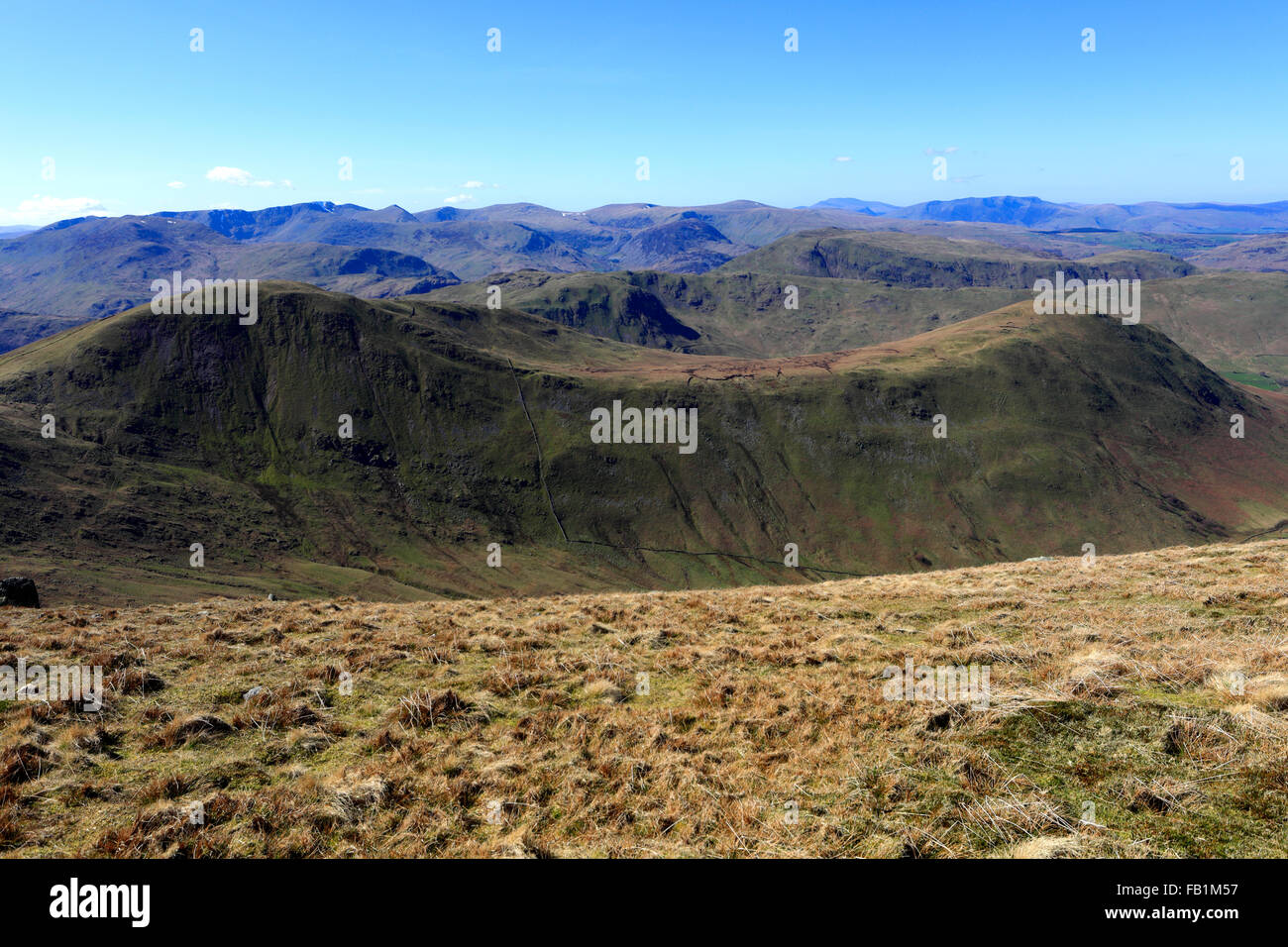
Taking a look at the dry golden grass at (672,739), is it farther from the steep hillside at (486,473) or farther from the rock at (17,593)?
the steep hillside at (486,473)

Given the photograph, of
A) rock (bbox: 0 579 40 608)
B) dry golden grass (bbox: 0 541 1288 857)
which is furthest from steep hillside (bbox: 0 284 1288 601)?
dry golden grass (bbox: 0 541 1288 857)

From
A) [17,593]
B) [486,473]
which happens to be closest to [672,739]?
[17,593]

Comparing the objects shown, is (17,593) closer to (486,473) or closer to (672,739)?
(672,739)

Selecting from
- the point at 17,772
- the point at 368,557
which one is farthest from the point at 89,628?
the point at 368,557

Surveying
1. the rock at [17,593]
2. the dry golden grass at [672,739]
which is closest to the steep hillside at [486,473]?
the rock at [17,593]

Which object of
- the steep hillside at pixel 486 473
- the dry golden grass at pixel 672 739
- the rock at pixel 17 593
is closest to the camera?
the dry golden grass at pixel 672 739
